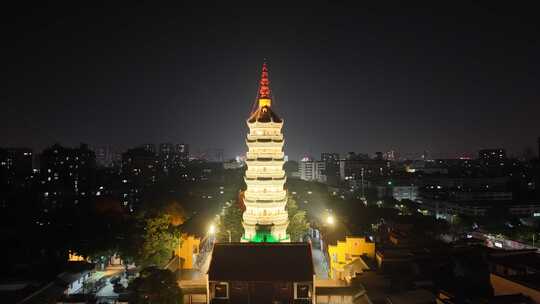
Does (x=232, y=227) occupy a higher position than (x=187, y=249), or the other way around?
(x=232, y=227)

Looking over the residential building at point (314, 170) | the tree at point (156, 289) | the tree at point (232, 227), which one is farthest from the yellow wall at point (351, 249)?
the residential building at point (314, 170)

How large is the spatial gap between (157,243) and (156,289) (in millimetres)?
7350

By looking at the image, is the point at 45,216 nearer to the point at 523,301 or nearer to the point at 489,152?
the point at 523,301

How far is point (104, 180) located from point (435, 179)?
186 feet

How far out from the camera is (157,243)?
23344 millimetres

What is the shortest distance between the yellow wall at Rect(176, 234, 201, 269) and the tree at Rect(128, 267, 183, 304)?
8.65 metres

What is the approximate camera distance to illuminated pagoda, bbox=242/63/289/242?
28375 mm

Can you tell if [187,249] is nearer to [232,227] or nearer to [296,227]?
[232,227]

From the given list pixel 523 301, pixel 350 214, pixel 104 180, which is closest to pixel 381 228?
pixel 350 214

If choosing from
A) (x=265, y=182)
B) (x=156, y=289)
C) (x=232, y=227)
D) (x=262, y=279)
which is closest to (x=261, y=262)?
(x=262, y=279)

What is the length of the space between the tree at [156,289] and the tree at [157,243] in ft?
21.2

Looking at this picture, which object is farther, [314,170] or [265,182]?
[314,170]

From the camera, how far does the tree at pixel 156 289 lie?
16.2 m

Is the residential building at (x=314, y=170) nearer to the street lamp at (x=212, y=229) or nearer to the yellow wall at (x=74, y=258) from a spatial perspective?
the street lamp at (x=212, y=229)
